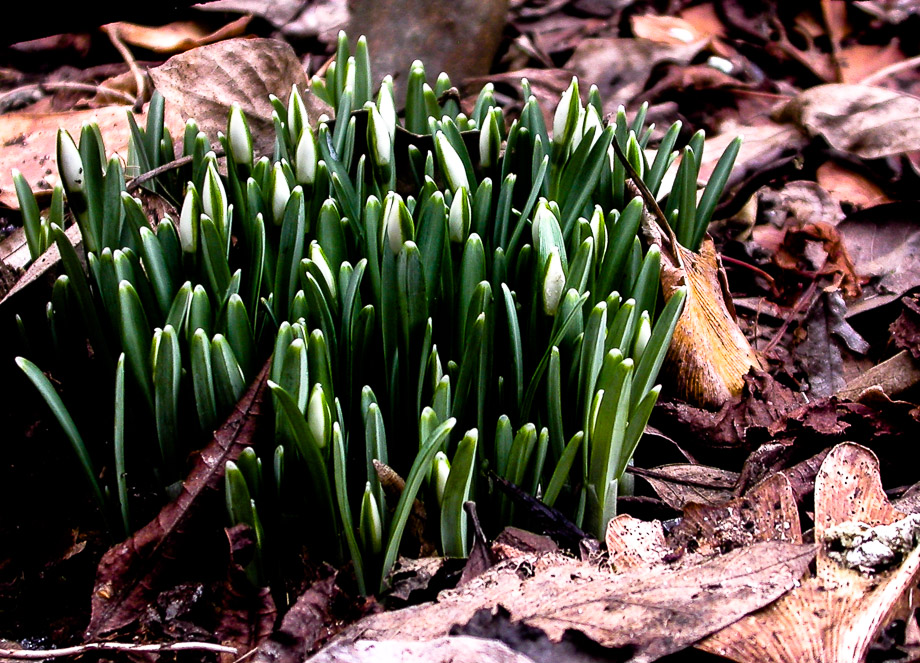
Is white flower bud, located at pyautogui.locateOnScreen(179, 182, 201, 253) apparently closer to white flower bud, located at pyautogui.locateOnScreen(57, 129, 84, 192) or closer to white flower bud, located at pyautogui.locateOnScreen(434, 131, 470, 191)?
white flower bud, located at pyautogui.locateOnScreen(57, 129, 84, 192)

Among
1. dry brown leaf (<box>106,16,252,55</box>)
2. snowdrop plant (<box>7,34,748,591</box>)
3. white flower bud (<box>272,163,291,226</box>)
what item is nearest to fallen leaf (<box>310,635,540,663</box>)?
snowdrop plant (<box>7,34,748,591</box>)

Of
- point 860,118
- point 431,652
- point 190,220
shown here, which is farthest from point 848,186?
point 431,652

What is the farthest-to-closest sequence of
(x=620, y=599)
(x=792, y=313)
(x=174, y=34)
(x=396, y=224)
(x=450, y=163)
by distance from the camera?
(x=174, y=34), (x=792, y=313), (x=450, y=163), (x=396, y=224), (x=620, y=599)

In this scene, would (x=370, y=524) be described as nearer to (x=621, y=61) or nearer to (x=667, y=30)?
(x=621, y=61)

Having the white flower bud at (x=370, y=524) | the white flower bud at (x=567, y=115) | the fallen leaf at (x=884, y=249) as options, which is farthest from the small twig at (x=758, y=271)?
the white flower bud at (x=370, y=524)

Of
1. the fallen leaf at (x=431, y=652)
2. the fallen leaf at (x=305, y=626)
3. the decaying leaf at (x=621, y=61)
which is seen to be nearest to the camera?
the fallen leaf at (x=431, y=652)

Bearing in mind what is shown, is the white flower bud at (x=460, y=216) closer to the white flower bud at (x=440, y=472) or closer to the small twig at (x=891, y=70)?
the white flower bud at (x=440, y=472)

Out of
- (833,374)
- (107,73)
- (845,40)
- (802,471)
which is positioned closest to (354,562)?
(802,471)
